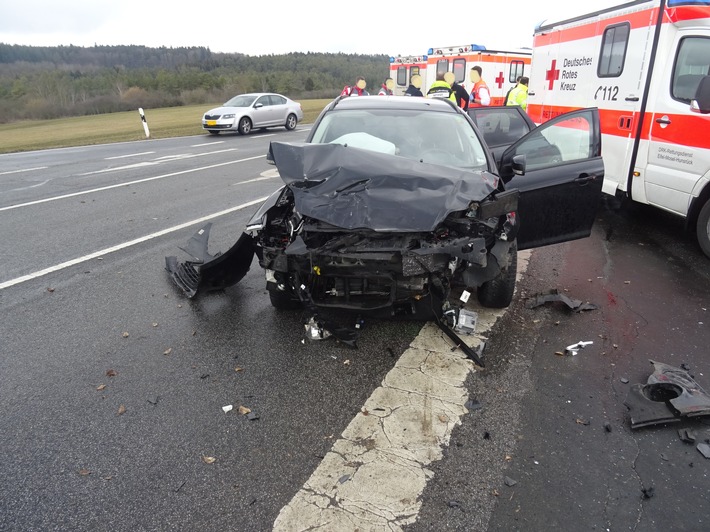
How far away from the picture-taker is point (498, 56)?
19.7 meters

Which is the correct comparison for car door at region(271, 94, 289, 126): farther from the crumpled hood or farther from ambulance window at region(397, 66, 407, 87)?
the crumpled hood

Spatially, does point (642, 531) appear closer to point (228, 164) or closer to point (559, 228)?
point (559, 228)

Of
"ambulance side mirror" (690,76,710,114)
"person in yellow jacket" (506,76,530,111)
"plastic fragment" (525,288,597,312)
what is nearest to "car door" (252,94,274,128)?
"person in yellow jacket" (506,76,530,111)

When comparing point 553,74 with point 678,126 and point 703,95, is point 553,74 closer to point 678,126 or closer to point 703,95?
point 678,126

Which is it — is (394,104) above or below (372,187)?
above

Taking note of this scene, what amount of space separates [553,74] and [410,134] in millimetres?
5907

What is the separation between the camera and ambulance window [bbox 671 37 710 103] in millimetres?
5203

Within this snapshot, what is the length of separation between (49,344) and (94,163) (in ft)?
35.6

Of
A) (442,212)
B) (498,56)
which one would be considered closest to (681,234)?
(442,212)

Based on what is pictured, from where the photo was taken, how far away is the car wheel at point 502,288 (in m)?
4.06

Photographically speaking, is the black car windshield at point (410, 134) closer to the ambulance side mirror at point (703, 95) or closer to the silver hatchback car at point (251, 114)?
the ambulance side mirror at point (703, 95)

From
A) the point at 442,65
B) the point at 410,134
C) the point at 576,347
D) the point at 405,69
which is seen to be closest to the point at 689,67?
the point at 410,134

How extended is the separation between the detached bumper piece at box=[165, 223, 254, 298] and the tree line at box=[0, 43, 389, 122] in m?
45.5

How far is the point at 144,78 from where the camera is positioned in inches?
2479
